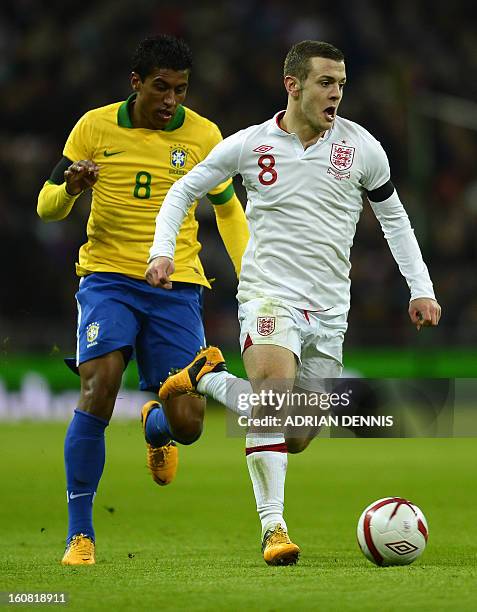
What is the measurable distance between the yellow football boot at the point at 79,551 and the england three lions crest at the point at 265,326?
47.2 inches

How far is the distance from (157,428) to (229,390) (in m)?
1.41

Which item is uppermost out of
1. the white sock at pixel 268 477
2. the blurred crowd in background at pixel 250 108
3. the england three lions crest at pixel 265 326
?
the blurred crowd in background at pixel 250 108

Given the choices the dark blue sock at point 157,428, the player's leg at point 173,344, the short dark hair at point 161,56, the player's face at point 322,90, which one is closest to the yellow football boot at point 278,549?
the player's leg at point 173,344

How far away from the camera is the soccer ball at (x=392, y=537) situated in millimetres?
5418

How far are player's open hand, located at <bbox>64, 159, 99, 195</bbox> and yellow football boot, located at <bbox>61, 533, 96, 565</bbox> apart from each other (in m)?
1.56

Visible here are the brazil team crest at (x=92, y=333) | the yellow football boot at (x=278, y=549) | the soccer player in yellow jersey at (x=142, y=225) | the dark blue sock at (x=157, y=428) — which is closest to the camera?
the yellow football boot at (x=278, y=549)

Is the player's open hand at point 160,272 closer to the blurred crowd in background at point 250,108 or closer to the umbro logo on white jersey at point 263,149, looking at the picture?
the umbro logo on white jersey at point 263,149

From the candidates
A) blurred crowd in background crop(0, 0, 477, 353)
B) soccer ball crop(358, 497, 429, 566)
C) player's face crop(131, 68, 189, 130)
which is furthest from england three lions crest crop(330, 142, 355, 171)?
blurred crowd in background crop(0, 0, 477, 353)

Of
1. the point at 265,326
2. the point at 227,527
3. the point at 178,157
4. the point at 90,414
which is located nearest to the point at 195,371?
the point at 265,326

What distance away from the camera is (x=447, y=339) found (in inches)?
612

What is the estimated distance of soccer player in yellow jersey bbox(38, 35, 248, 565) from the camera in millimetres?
6348

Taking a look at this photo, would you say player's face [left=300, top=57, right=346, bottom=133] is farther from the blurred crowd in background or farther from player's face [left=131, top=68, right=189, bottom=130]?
the blurred crowd in background

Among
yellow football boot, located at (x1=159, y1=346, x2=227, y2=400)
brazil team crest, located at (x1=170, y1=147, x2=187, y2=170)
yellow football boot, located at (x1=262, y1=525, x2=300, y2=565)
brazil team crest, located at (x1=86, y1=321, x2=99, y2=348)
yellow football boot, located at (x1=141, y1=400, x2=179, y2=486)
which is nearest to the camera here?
yellow football boot, located at (x1=262, y1=525, x2=300, y2=565)

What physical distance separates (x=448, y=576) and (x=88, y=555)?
1.67 meters
